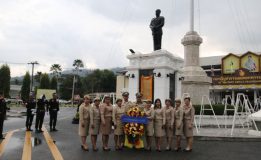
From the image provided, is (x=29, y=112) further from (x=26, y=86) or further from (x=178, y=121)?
(x=26, y=86)

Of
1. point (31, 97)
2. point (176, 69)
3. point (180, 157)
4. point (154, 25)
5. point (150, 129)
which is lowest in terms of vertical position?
point (180, 157)

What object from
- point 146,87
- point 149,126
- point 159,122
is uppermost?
point 146,87

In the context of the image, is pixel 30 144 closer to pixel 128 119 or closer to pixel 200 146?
pixel 128 119

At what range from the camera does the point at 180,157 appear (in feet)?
24.3

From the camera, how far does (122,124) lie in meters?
8.48

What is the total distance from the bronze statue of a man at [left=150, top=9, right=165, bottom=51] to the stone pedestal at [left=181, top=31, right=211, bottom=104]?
5.67 ft

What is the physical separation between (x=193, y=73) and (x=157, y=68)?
2.49 meters

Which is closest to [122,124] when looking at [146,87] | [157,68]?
[157,68]

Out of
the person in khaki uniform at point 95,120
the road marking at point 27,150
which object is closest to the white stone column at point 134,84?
the road marking at point 27,150

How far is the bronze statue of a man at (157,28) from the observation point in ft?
57.3

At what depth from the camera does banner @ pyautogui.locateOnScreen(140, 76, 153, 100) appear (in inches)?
660

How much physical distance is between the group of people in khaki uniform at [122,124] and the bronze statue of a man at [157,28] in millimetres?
9251

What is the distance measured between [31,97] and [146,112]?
6.35 meters

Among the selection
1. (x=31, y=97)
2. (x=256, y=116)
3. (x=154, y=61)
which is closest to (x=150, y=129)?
(x=256, y=116)
